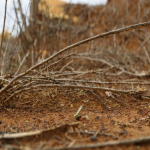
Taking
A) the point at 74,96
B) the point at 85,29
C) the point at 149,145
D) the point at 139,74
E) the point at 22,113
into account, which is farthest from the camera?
the point at 85,29

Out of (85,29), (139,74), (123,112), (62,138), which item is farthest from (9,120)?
(85,29)

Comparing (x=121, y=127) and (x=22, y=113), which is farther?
(x=22, y=113)

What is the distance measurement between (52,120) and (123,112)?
624 mm

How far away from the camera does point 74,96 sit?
6.29ft

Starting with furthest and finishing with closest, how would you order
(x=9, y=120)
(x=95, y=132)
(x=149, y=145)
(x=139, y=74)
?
1. (x=139, y=74)
2. (x=9, y=120)
3. (x=95, y=132)
4. (x=149, y=145)

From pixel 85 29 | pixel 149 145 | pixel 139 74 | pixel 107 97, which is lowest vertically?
pixel 149 145

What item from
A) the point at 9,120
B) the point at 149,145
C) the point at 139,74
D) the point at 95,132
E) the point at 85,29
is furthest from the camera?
the point at 85,29

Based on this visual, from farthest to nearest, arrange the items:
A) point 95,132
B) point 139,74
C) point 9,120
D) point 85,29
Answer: point 85,29
point 139,74
point 9,120
point 95,132

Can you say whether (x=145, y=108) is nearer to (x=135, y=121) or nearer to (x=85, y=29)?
(x=135, y=121)

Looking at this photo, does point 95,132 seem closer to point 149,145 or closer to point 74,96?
point 149,145

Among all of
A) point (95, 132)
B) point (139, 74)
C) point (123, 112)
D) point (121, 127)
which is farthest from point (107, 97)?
point (139, 74)

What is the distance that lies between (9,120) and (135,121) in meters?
0.92

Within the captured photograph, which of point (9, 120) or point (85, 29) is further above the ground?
point (85, 29)

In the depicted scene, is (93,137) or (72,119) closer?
(93,137)
